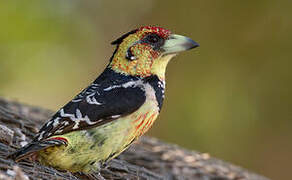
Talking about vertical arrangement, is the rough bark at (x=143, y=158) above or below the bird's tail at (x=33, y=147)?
below

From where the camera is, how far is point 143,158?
504 cm

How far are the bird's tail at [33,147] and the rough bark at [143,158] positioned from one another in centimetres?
21

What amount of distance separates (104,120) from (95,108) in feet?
0.39

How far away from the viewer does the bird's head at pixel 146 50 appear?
14.1 ft

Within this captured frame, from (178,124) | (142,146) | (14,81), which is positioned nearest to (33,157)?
(142,146)

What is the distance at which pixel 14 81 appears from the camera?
11.6 meters

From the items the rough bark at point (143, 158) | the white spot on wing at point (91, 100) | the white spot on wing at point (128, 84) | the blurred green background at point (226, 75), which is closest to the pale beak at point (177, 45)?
the white spot on wing at point (128, 84)

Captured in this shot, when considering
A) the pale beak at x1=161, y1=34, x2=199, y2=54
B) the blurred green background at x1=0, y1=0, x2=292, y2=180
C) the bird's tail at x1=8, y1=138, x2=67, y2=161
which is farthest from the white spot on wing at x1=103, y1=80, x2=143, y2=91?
the blurred green background at x1=0, y1=0, x2=292, y2=180

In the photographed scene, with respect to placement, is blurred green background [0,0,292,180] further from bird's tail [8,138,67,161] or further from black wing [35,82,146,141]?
bird's tail [8,138,67,161]

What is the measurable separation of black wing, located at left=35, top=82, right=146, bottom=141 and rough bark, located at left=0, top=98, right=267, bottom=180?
301 millimetres

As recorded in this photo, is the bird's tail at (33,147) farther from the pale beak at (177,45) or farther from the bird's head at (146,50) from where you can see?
the pale beak at (177,45)

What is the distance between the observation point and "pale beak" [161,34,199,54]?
4.32m

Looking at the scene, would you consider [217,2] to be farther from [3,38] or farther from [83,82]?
[3,38]

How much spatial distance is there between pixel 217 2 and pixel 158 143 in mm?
5474
